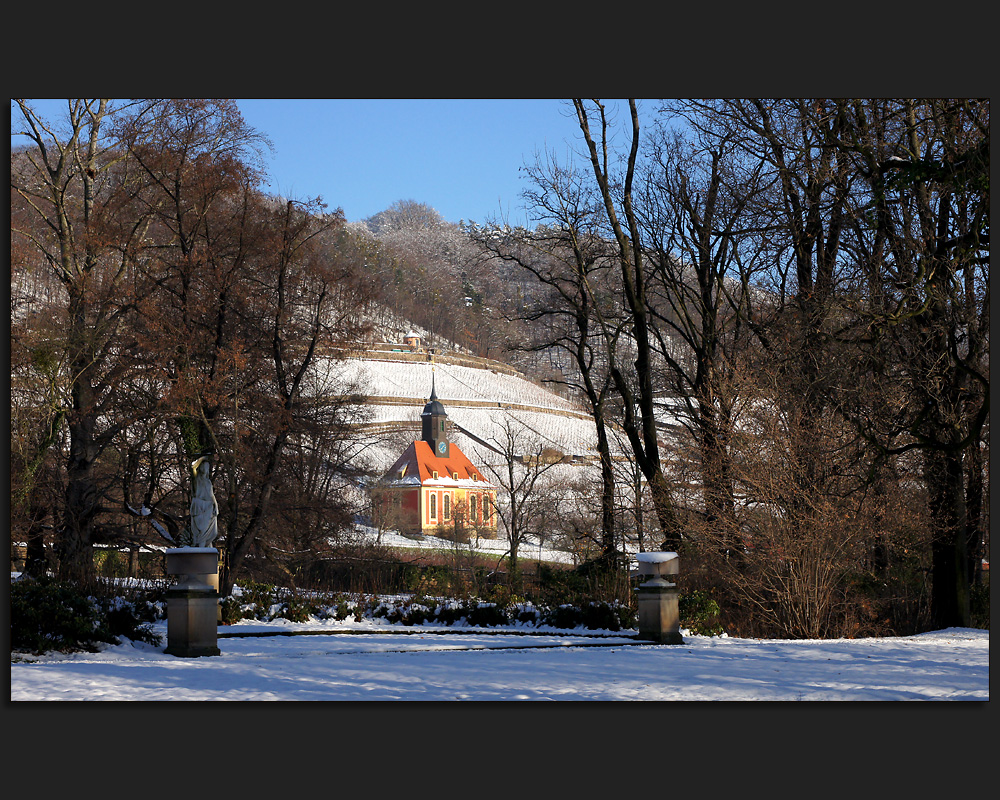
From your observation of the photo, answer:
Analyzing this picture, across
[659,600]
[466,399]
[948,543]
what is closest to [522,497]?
[948,543]

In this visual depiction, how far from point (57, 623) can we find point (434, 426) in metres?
53.4

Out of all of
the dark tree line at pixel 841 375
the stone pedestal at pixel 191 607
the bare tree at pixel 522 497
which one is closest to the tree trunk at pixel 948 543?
the dark tree line at pixel 841 375

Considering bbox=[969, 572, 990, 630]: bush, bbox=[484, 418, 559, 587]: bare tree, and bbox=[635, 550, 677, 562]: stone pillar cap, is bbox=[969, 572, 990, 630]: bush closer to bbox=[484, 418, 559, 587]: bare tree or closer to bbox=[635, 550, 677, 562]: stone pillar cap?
bbox=[635, 550, 677, 562]: stone pillar cap

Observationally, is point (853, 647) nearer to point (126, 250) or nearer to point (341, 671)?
point (341, 671)

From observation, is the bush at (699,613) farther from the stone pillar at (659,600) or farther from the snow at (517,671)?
the stone pillar at (659,600)

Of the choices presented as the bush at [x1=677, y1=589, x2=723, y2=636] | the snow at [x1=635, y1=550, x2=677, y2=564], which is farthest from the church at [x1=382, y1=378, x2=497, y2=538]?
the snow at [x1=635, y1=550, x2=677, y2=564]

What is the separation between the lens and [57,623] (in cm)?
949

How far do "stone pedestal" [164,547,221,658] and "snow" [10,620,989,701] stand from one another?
1.05 feet

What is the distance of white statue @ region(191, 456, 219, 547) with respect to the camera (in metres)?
12.8

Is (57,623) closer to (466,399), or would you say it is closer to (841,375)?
(841,375)

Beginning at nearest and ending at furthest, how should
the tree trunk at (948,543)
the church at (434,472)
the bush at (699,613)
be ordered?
the bush at (699,613), the tree trunk at (948,543), the church at (434,472)

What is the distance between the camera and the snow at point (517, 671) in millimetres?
7309

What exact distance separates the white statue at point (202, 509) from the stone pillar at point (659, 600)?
5426mm

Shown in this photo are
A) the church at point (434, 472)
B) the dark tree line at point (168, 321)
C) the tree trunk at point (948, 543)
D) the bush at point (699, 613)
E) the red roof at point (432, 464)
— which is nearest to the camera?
the bush at point (699, 613)
